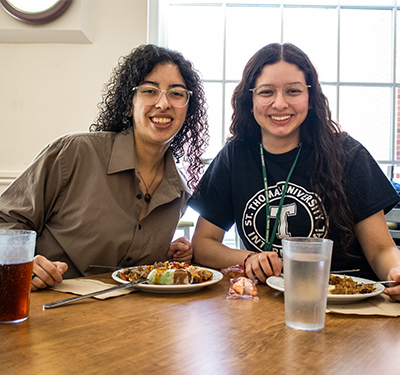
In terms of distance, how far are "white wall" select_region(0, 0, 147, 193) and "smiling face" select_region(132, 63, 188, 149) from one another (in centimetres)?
154

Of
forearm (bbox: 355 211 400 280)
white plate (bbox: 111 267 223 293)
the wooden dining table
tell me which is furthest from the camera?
forearm (bbox: 355 211 400 280)

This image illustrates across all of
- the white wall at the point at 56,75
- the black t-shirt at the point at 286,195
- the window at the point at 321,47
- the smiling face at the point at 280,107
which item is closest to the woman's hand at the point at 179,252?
the black t-shirt at the point at 286,195

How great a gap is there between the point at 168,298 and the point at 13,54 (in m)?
2.66

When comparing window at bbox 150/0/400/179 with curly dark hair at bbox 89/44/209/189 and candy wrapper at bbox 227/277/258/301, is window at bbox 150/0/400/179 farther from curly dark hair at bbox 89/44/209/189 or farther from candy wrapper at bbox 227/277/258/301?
candy wrapper at bbox 227/277/258/301

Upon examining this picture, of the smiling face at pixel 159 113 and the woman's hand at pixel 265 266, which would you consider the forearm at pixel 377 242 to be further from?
the smiling face at pixel 159 113

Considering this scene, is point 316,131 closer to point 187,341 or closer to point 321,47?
point 187,341

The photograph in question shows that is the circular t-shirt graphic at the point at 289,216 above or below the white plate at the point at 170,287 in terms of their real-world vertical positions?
Answer: above

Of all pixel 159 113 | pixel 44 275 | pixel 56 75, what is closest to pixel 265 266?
pixel 44 275

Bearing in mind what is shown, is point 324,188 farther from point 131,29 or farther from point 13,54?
point 13,54

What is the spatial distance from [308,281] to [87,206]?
0.85 m

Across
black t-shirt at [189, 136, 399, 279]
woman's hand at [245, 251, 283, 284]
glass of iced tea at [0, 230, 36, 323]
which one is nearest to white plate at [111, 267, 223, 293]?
woman's hand at [245, 251, 283, 284]

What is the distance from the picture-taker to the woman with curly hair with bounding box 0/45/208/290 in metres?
1.32

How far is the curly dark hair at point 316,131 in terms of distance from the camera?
4.64 feet

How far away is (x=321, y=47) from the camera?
347 centimetres
